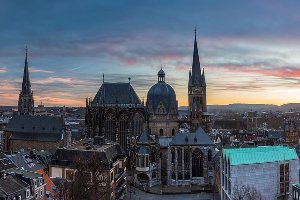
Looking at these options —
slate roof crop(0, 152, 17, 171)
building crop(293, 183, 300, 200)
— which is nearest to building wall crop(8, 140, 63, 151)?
slate roof crop(0, 152, 17, 171)

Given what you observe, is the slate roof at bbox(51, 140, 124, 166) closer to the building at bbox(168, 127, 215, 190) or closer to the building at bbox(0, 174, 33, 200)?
the building at bbox(0, 174, 33, 200)

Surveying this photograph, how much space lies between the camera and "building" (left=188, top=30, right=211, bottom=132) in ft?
364

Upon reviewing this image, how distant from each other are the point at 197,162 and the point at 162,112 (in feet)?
63.7

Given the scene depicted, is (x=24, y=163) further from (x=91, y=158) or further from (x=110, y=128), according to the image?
(x=110, y=128)

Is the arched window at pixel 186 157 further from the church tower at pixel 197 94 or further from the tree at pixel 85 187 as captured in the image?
the tree at pixel 85 187

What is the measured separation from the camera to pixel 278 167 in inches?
2451

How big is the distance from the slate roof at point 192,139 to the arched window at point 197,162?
1.86m

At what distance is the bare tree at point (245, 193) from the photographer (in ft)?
190

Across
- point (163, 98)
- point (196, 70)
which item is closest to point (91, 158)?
point (163, 98)

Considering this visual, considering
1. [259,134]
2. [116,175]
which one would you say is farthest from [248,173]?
[259,134]

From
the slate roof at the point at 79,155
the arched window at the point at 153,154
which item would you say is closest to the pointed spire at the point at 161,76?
the arched window at the point at 153,154

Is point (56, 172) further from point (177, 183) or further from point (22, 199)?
point (177, 183)

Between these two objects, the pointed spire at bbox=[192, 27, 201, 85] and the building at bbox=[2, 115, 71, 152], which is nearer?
the building at bbox=[2, 115, 71, 152]

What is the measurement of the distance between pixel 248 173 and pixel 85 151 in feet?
93.7
